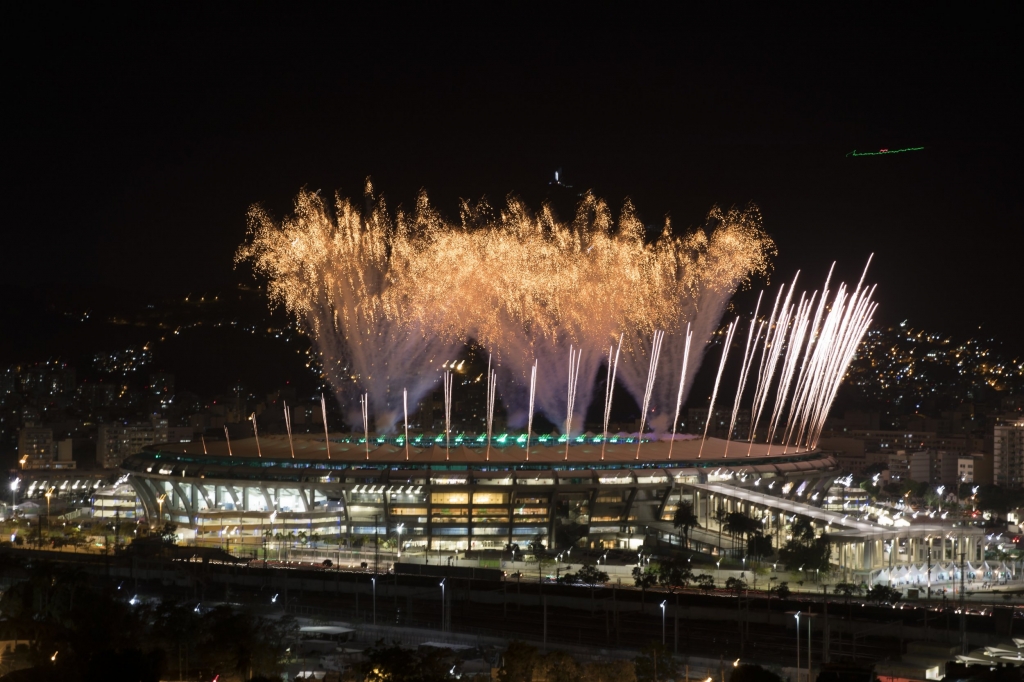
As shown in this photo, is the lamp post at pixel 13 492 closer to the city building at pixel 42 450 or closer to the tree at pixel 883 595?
the city building at pixel 42 450

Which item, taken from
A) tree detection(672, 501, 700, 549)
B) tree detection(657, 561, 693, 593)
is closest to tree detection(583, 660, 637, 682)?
tree detection(657, 561, 693, 593)

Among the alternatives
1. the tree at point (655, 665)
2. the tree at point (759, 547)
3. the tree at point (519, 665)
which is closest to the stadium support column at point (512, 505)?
the tree at point (759, 547)

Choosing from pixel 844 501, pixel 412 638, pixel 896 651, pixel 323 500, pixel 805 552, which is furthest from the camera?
pixel 844 501

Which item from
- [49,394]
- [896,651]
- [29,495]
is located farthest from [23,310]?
[896,651]

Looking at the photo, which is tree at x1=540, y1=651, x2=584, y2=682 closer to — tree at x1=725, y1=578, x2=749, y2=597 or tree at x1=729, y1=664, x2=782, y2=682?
tree at x1=729, y1=664, x2=782, y2=682

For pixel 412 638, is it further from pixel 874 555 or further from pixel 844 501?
pixel 844 501

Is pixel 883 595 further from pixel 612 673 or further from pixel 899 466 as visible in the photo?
pixel 899 466
